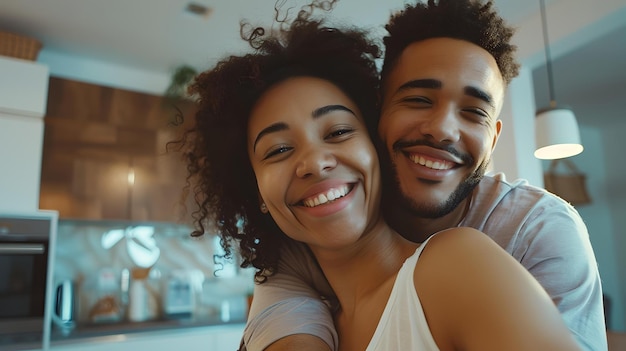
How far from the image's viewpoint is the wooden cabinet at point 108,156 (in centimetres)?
298

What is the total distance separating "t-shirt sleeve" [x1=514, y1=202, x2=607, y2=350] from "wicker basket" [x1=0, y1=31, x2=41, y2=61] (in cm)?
298

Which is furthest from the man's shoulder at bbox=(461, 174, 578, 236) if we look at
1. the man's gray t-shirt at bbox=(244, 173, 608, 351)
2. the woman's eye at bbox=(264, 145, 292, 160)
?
the woman's eye at bbox=(264, 145, 292, 160)

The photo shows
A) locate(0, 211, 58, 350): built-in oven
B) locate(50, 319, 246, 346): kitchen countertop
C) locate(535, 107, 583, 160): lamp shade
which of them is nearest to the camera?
locate(535, 107, 583, 160): lamp shade

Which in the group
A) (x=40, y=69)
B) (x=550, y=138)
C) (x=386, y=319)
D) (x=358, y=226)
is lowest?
(x=386, y=319)

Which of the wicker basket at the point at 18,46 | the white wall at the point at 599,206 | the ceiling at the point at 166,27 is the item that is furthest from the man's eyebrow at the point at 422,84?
the white wall at the point at 599,206

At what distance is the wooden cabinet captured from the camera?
117 inches

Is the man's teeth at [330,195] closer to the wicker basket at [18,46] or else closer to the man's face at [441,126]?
the man's face at [441,126]

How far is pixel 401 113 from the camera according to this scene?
82cm

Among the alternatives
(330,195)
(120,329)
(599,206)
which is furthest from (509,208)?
(599,206)

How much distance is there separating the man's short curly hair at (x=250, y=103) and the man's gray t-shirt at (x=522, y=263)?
0.08 m

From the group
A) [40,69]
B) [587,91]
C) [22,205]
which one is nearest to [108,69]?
[40,69]

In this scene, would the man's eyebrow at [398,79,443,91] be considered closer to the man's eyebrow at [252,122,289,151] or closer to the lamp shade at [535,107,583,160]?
the man's eyebrow at [252,122,289,151]

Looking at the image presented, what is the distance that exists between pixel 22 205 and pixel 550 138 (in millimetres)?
2771

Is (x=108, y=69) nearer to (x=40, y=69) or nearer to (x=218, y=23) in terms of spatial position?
(x=40, y=69)
